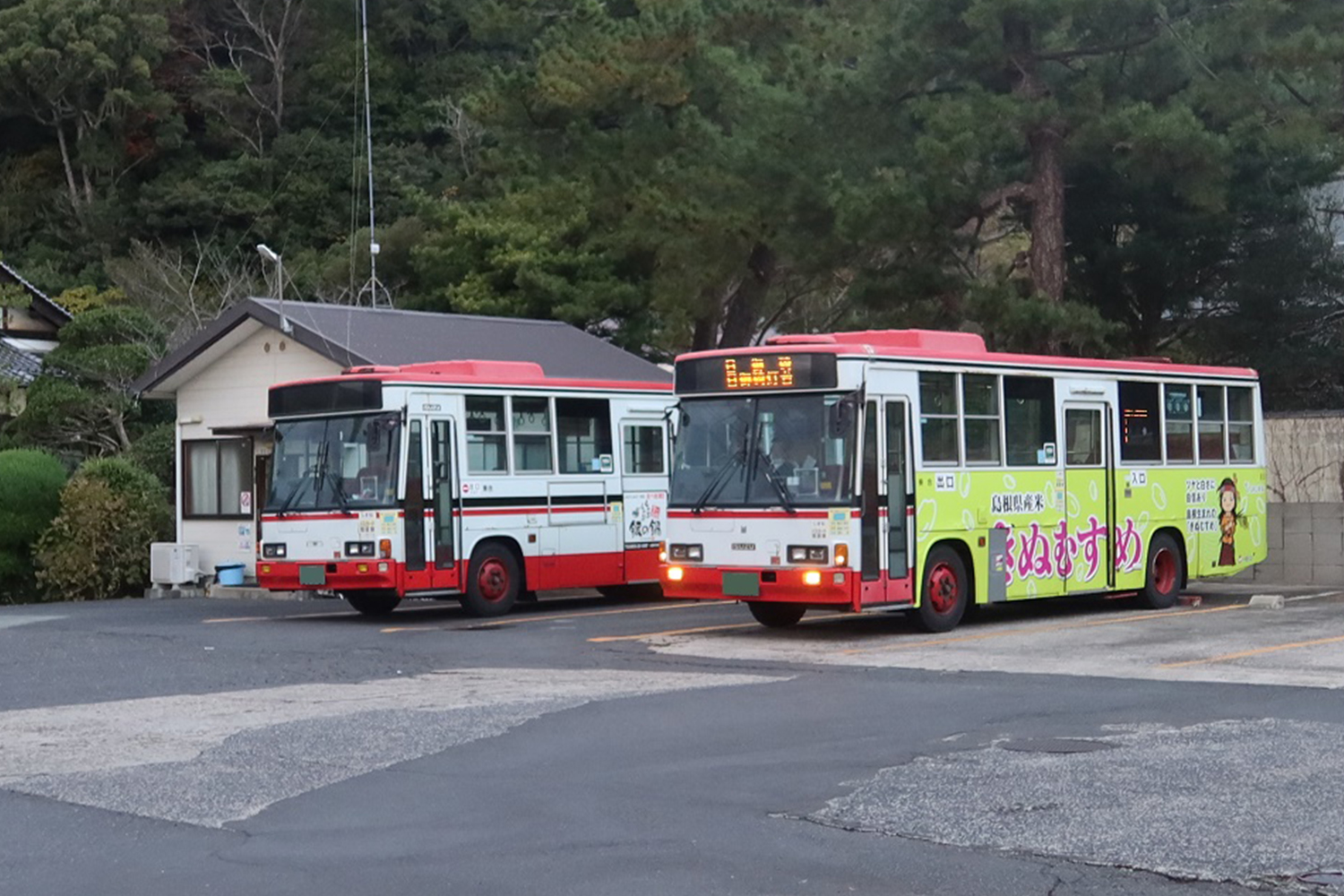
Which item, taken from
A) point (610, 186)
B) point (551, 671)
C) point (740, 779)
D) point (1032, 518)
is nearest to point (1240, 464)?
point (1032, 518)

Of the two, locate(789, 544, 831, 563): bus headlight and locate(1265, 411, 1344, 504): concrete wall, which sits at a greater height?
locate(1265, 411, 1344, 504): concrete wall

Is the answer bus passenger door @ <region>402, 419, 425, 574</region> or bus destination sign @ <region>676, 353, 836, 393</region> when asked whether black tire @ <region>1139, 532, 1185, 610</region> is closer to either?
bus destination sign @ <region>676, 353, 836, 393</region>

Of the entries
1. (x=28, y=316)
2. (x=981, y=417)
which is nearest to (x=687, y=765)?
(x=981, y=417)

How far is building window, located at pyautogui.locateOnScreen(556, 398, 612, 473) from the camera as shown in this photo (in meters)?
23.5

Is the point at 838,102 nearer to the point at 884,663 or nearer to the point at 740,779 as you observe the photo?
the point at 884,663

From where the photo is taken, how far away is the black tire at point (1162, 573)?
22.2m

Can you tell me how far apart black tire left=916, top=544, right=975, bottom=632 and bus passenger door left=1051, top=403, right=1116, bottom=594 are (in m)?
1.72

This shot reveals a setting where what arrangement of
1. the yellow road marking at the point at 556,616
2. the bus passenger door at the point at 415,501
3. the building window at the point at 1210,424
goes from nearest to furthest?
the yellow road marking at the point at 556,616 → the bus passenger door at the point at 415,501 → the building window at the point at 1210,424

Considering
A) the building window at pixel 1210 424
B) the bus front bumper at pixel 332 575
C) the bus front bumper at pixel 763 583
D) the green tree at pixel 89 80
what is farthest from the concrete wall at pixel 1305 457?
the green tree at pixel 89 80

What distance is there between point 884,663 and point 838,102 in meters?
15.4

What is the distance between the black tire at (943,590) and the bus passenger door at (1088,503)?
172cm

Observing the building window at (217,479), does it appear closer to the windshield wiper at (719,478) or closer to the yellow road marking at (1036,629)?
the windshield wiper at (719,478)

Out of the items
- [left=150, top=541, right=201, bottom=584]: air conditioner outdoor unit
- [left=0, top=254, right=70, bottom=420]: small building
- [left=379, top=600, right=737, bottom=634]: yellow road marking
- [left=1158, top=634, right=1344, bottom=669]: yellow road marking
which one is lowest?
[left=1158, top=634, right=1344, bottom=669]: yellow road marking

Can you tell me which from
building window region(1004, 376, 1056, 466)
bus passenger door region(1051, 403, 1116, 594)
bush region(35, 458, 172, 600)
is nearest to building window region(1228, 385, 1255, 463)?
bus passenger door region(1051, 403, 1116, 594)
